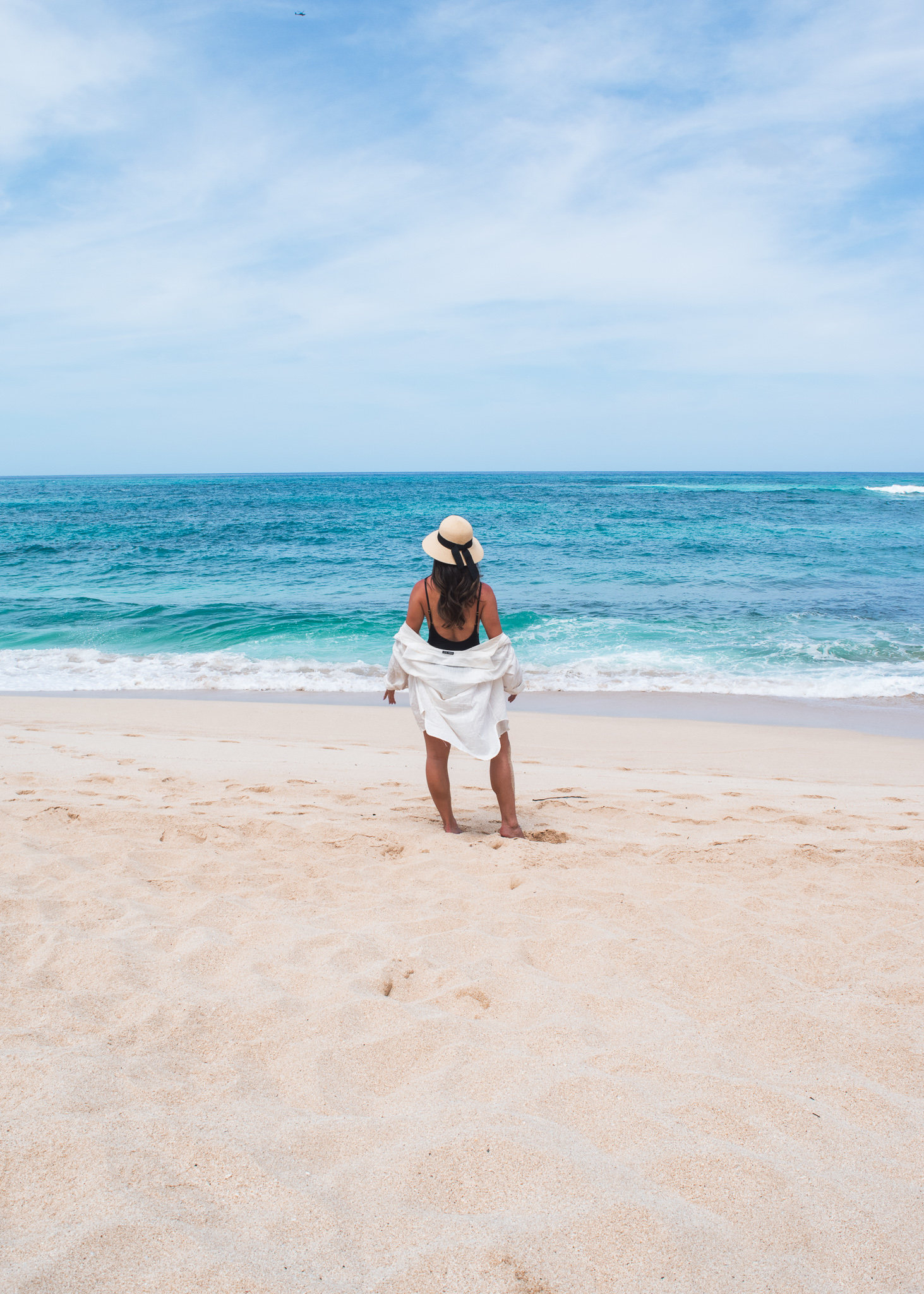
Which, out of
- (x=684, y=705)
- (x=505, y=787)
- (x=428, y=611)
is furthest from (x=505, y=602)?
(x=428, y=611)

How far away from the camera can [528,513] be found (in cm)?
3738

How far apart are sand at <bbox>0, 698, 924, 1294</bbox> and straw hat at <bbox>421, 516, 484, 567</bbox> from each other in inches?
59.5

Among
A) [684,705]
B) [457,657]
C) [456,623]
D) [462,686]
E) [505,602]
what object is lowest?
[684,705]

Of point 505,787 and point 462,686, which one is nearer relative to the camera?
point 462,686

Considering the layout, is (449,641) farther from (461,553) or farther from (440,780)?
(440,780)

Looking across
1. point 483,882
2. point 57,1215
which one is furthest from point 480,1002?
point 57,1215

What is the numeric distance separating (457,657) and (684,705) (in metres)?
5.06

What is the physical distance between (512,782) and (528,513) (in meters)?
34.2

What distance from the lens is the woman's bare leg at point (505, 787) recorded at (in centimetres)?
420

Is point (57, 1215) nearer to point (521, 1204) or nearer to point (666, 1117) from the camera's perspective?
point (521, 1204)

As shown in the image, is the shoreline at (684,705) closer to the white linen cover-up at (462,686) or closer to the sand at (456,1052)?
the sand at (456,1052)

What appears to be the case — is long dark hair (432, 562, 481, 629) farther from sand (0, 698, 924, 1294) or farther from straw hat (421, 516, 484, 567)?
sand (0, 698, 924, 1294)

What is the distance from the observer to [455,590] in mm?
3914

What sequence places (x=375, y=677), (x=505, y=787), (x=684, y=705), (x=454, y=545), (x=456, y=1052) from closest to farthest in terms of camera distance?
1. (x=456, y=1052)
2. (x=454, y=545)
3. (x=505, y=787)
4. (x=684, y=705)
5. (x=375, y=677)
